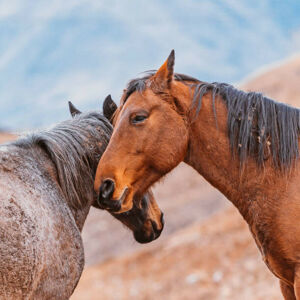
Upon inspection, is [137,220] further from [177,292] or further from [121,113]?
[177,292]

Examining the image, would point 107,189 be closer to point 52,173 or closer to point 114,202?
point 114,202

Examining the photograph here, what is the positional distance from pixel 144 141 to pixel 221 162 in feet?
2.15

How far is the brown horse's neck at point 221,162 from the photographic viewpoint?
427cm

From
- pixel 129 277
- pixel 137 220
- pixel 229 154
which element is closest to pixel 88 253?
pixel 129 277

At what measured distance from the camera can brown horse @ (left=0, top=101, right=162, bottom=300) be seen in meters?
3.79

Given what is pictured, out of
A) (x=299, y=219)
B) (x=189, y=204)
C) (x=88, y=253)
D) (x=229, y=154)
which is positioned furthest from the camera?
(x=189, y=204)

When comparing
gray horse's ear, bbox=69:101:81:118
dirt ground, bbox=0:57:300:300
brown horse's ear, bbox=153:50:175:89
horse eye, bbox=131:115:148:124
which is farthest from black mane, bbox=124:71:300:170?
dirt ground, bbox=0:57:300:300

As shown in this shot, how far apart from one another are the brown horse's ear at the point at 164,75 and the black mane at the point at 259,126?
12cm

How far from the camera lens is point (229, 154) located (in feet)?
14.2

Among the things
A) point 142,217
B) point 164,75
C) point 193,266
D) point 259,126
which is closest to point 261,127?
point 259,126

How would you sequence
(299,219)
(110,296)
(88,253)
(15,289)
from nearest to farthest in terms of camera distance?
(15,289) < (299,219) < (110,296) < (88,253)

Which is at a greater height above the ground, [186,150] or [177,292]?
[186,150]

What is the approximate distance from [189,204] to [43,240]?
17329 millimetres

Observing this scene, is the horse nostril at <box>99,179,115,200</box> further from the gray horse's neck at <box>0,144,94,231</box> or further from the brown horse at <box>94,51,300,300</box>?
the gray horse's neck at <box>0,144,94,231</box>
